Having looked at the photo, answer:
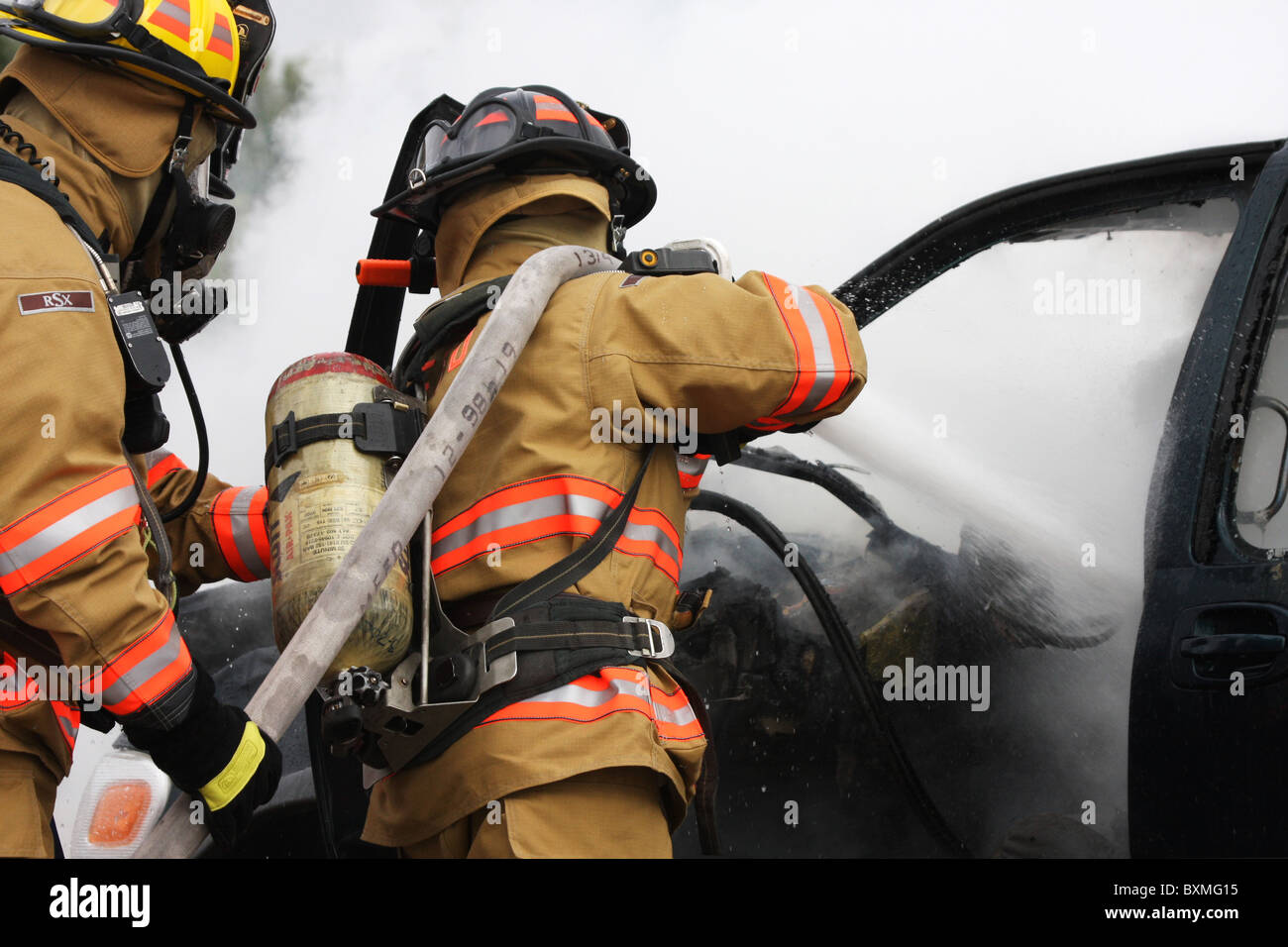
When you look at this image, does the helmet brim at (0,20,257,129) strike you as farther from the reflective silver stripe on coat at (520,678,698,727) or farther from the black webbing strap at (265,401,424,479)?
the reflective silver stripe on coat at (520,678,698,727)

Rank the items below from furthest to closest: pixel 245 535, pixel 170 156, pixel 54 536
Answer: pixel 245 535, pixel 170 156, pixel 54 536

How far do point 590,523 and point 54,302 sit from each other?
0.92 metres

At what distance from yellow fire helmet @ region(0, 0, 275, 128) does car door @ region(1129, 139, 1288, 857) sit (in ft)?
6.37

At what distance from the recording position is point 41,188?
1994 mm

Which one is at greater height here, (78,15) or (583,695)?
(78,15)

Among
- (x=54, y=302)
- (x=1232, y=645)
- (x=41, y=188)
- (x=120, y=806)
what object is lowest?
(x=120, y=806)

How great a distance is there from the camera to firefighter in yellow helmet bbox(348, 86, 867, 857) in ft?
6.60

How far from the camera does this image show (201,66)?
237 centimetres

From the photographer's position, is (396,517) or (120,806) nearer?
(396,517)

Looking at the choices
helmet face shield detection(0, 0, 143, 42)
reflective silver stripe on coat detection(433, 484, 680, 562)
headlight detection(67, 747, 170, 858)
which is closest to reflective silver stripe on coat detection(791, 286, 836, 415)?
reflective silver stripe on coat detection(433, 484, 680, 562)

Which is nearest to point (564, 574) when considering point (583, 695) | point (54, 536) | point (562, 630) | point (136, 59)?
point (562, 630)

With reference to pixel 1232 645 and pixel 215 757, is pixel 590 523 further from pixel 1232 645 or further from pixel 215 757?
pixel 1232 645

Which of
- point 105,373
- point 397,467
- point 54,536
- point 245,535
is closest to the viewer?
point 54,536
